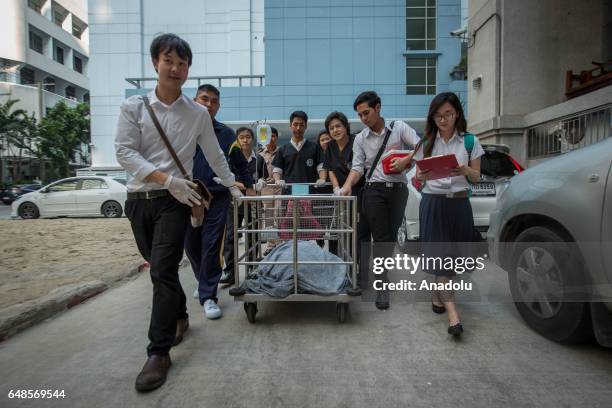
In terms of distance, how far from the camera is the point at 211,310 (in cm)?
340

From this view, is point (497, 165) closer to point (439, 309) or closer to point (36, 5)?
point (439, 309)

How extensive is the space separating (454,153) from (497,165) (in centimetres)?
247

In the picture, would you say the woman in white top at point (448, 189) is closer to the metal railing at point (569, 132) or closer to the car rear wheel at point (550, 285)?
the car rear wheel at point (550, 285)

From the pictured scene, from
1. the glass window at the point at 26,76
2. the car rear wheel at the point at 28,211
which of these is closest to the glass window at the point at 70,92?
the glass window at the point at 26,76

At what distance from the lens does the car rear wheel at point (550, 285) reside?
251 cm

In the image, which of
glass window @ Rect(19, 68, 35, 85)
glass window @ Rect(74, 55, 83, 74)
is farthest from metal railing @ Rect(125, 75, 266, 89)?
glass window @ Rect(74, 55, 83, 74)

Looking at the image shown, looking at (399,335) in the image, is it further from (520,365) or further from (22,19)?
(22,19)

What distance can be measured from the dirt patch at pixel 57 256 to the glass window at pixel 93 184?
3.20m

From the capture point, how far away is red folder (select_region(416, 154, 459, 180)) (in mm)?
2773

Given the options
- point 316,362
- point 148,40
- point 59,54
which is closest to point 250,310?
point 316,362

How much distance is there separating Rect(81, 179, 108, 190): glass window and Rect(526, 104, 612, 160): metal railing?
40.7 ft

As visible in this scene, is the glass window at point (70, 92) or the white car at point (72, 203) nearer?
the white car at point (72, 203)

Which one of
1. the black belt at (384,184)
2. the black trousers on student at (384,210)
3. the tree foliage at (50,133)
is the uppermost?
the tree foliage at (50,133)

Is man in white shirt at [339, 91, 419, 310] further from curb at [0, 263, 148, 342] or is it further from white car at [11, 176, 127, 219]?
white car at [11, 176, 127, 219]
